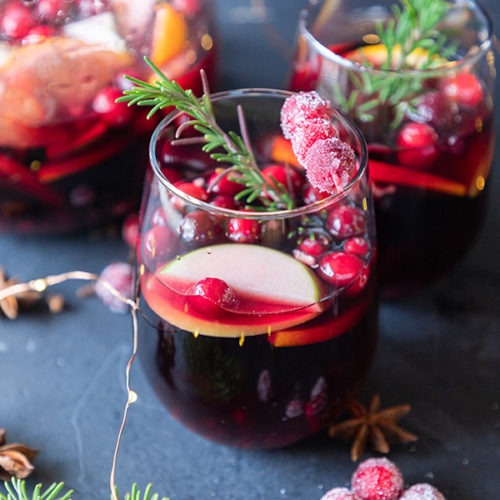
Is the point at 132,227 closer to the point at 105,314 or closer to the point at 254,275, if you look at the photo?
the point at 105,314

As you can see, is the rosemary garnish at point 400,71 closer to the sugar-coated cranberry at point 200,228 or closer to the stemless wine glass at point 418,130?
the stemless wine glass at point 418,130

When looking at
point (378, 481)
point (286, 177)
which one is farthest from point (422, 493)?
point (286, 177)

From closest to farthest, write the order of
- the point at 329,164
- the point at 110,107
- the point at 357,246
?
the point at 329,164, the point at 357,246, the point at 110,107

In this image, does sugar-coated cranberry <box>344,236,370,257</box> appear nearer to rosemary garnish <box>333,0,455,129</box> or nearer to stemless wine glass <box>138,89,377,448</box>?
stemless wine glass <box>138,89,377,448</box>

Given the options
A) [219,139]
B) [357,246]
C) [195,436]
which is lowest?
[195,436]

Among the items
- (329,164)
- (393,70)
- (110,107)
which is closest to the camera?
(329,164)

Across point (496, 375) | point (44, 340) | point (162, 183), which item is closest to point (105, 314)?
point (44, 340)

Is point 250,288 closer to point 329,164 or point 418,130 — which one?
point 329,164
